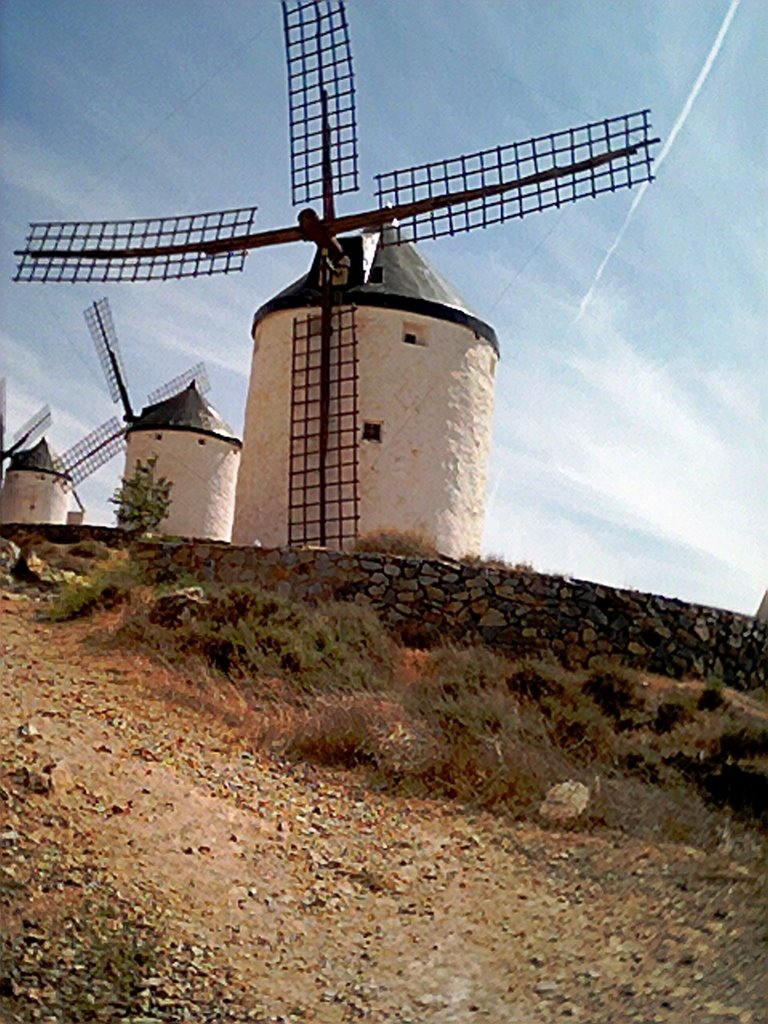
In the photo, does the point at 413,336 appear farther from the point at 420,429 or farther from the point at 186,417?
the point at 186,417

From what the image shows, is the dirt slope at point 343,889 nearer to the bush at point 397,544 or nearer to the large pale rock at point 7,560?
the large pale rock at point 7,560

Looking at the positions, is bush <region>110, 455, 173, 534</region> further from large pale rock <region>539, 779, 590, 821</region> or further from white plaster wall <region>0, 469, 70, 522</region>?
large pale rock <region>539, 779, 590, 821</region>

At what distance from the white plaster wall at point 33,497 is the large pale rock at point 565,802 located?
22.3 m

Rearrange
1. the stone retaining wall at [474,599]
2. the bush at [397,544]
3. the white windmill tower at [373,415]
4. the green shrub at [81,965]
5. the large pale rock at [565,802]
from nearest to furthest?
1. the green shrub at [81,965]
2. the large pale rock at [565,802]
3. the stone retaining wall at [474,599]
4. the bush at [397,544]
5. the white windmill tower at [373,415]

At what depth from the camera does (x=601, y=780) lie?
24.0ft

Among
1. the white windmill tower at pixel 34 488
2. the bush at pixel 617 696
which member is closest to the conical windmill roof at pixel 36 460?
the white windmill tower at pixel 34 488

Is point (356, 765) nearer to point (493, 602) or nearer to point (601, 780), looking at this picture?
point (601, 780)

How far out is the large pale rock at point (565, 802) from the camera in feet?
21.2

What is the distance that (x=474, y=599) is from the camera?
36.8 feet

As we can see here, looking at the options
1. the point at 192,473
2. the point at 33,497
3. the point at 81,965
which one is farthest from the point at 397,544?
the point at 33,497

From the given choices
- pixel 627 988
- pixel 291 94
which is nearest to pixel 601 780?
pixel 627 988

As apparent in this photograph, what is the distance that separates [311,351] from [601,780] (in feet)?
28.2

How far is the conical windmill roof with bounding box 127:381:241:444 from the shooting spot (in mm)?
21648

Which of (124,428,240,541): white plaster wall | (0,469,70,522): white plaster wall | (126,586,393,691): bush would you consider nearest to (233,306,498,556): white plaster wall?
(126,586,393,691): bush
